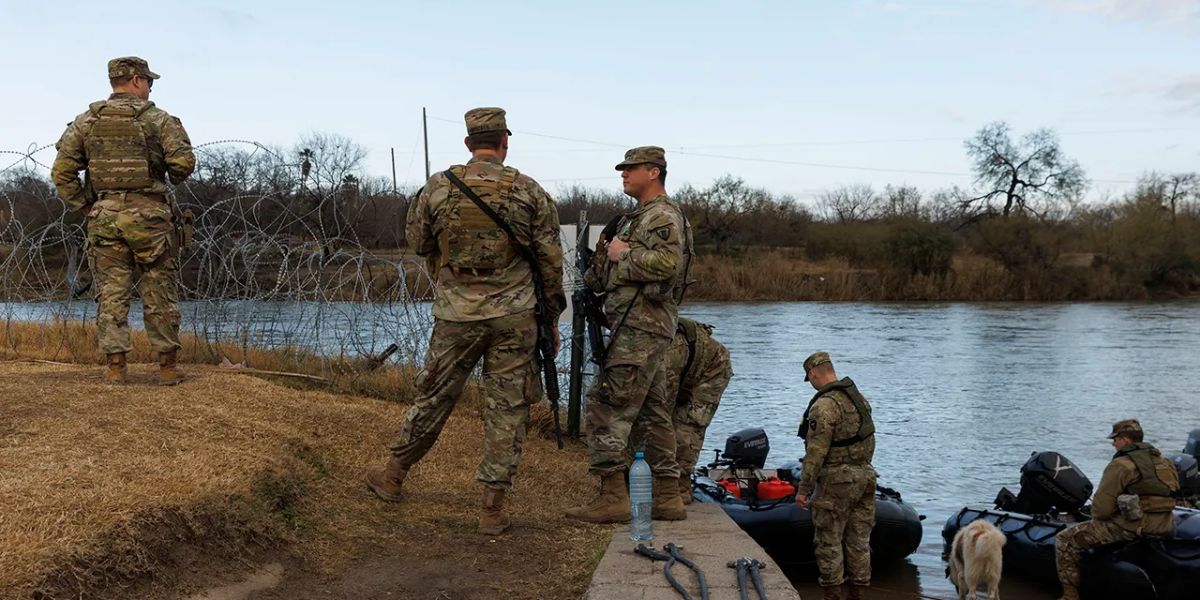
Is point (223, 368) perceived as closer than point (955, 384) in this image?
Yes

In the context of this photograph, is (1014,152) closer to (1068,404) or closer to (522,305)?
(1068,404)

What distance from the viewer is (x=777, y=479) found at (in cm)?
935

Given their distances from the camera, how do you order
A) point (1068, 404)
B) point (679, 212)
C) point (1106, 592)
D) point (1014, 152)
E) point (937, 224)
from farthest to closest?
point (1014, 152) → point (937, 224) → point (1068, 404) → point (1106, 592) → point (679, 212)

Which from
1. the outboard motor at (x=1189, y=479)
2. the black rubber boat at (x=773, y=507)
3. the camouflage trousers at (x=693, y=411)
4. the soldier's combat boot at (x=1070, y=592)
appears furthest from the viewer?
the outboard motor at (x=1189, y=479)

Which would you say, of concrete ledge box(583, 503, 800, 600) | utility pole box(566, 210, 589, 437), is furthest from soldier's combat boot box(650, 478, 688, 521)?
utility pole box(566, 210, 589, 437)

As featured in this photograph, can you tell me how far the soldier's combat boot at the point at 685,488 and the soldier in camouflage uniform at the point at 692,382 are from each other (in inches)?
0.4

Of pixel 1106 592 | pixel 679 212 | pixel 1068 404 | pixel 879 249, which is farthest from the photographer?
pixel 879 249

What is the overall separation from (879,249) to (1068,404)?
1085 inches

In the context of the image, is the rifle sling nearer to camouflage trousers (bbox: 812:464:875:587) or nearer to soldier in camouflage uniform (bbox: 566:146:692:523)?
soldier in camouflage uniform (bbox: 566:146:692:523)

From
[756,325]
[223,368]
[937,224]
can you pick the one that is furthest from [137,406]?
[937,224]

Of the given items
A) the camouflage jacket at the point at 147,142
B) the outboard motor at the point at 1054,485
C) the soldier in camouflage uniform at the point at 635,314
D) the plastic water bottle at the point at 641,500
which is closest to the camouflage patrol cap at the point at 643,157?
the soldier in camouflage uniform at the point at 635,314

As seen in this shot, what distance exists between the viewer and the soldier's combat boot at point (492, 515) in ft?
18.1

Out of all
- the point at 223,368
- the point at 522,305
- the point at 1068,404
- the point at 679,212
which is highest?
the point at 679,212

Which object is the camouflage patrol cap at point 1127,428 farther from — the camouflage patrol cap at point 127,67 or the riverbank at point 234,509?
the camouflage patrol cap at point 127,67
